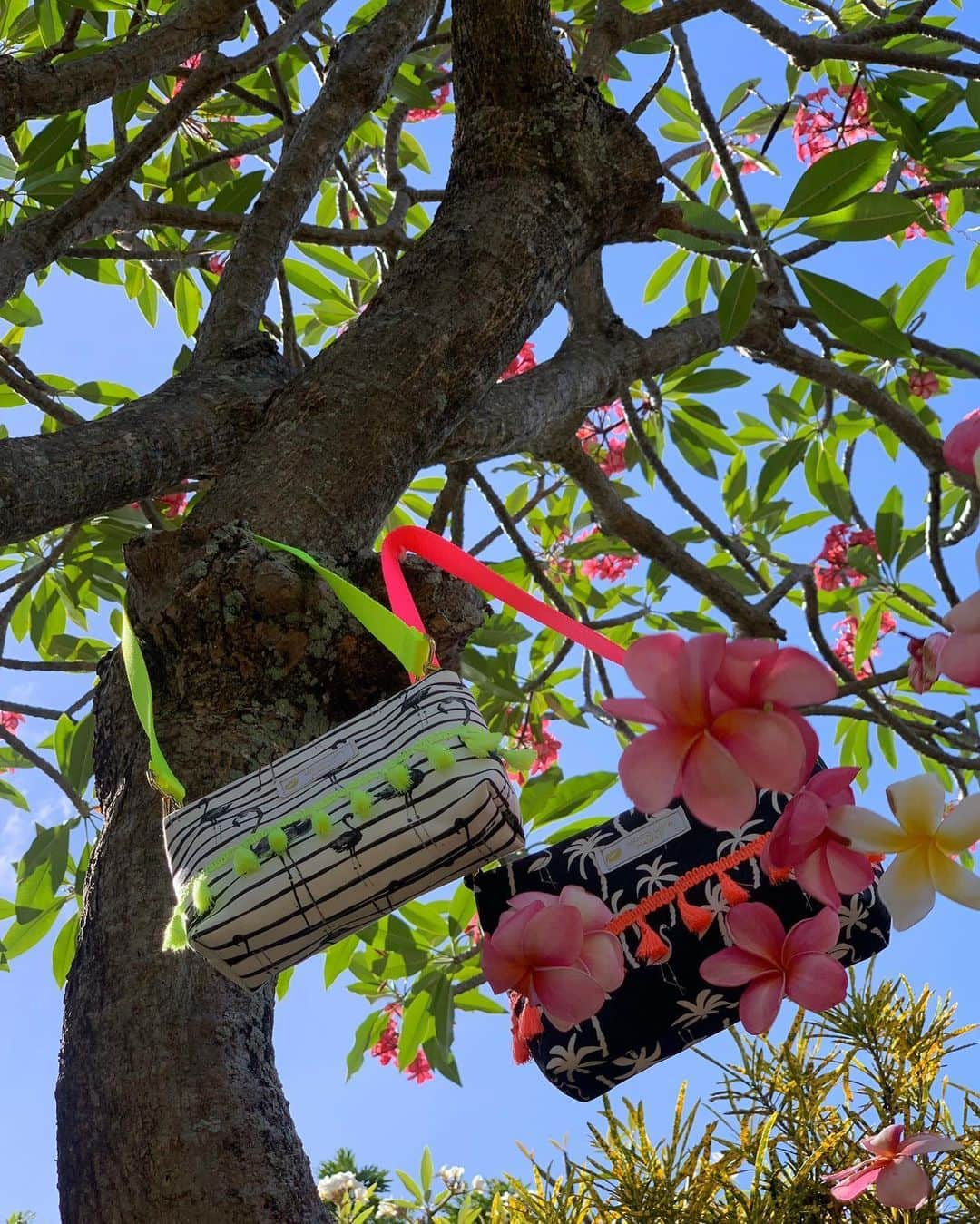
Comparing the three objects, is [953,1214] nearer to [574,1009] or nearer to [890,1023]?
[890,1023]

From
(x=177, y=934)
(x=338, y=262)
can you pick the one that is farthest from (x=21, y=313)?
(x=177, y=934)

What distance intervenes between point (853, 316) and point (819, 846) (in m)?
0.93

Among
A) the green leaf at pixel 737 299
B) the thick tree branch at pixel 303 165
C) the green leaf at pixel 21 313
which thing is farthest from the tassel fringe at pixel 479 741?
the green leaf at pixel 21 313

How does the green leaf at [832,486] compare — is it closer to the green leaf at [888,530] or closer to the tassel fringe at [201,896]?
the green leaf at [888,530]

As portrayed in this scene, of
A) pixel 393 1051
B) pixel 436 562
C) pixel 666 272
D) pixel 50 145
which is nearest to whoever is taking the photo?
pixel 436 562

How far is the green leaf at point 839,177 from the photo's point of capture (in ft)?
4.00

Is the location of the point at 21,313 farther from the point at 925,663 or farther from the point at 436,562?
the point at 925,663

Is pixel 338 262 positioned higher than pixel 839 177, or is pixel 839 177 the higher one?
pixel 338 262

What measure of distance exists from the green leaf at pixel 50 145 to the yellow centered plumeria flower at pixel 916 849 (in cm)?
186

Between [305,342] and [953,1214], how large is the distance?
2357mm

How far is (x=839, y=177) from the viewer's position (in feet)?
4.01

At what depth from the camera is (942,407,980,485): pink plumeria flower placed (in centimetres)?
47

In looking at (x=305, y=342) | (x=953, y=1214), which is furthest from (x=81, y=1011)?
(x=305, y=342)

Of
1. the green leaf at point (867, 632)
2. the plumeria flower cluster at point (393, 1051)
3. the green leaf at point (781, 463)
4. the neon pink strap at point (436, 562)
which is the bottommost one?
the neon pink strap at point (436, 562)
